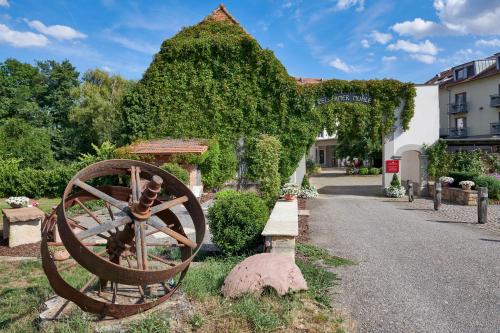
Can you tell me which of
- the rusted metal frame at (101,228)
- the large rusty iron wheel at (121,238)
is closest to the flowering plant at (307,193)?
the large rusty iron wheel at (121,238)

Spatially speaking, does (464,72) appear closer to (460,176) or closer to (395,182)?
(460,176)

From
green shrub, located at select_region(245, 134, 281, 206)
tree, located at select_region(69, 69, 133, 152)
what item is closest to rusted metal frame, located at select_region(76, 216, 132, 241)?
green shrub, located at select_region(245, 134, 281, 206)

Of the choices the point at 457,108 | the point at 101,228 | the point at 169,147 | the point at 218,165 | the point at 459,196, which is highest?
the point at 457,108

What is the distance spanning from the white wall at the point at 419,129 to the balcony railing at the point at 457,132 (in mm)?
22722

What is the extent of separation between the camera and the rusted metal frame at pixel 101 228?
362 centimetres

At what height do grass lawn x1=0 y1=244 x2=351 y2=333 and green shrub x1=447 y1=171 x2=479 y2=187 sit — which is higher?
green shrub x1=447 y1=171 x2=479 y2=187

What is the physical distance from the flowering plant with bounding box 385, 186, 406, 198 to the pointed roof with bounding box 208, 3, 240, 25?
463 inches

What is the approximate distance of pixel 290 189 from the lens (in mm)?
17016

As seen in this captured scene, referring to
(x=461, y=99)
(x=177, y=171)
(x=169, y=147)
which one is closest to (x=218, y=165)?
(x=169, y=147)

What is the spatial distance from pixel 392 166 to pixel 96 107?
1007 inches

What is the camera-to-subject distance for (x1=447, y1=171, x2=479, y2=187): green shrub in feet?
54.0

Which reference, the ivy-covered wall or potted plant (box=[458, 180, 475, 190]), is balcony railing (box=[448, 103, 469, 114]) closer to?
the ivy-covered wall

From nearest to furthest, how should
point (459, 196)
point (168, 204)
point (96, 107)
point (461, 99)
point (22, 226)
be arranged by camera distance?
point (168, 204), point (22, 226), point (459, 196), point (96, 107), point (461, 99)

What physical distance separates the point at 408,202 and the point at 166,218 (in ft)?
45.7
